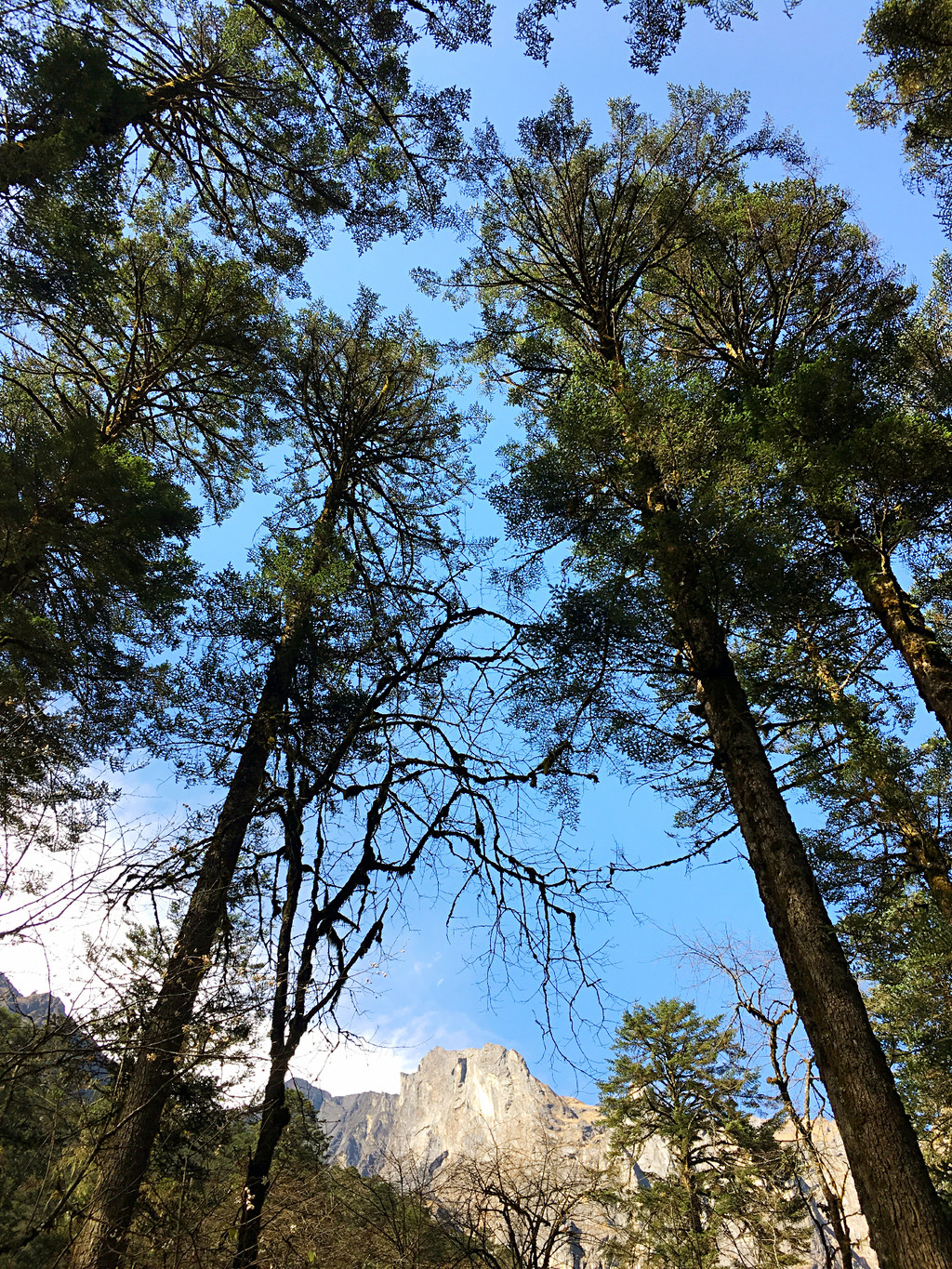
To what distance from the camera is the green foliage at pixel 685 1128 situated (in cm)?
1181

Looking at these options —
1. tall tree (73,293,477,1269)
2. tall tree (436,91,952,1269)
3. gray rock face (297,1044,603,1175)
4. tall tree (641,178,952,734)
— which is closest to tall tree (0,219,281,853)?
tall tree (73,293,477,1269)

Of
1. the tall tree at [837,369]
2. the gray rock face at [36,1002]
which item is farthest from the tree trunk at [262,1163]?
the tall tree at [837,369]

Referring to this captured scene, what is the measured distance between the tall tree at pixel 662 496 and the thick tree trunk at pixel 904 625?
2.78 ft

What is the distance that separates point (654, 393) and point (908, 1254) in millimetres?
6152

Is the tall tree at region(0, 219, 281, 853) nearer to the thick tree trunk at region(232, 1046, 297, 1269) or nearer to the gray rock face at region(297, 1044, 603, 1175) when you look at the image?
the thick tree trunk at region(232, 1046, 297, 1269)

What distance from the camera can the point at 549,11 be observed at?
17.2ft

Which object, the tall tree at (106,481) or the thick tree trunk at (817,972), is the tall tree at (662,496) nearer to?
the thick tree trunk at (817,972)

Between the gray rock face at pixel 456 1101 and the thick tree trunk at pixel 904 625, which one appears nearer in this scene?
the thick tree trunk at pixel 904 625

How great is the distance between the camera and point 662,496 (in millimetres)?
6375

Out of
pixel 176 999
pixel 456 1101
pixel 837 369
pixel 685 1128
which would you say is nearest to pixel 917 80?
pixel 837 369

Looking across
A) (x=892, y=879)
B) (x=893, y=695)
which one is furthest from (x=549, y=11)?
(x=892, y=879)

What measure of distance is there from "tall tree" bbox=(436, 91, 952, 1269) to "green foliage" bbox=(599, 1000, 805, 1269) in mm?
8947

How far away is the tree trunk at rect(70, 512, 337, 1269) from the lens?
300 cm

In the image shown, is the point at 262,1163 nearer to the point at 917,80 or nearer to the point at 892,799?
the point at 892,799
